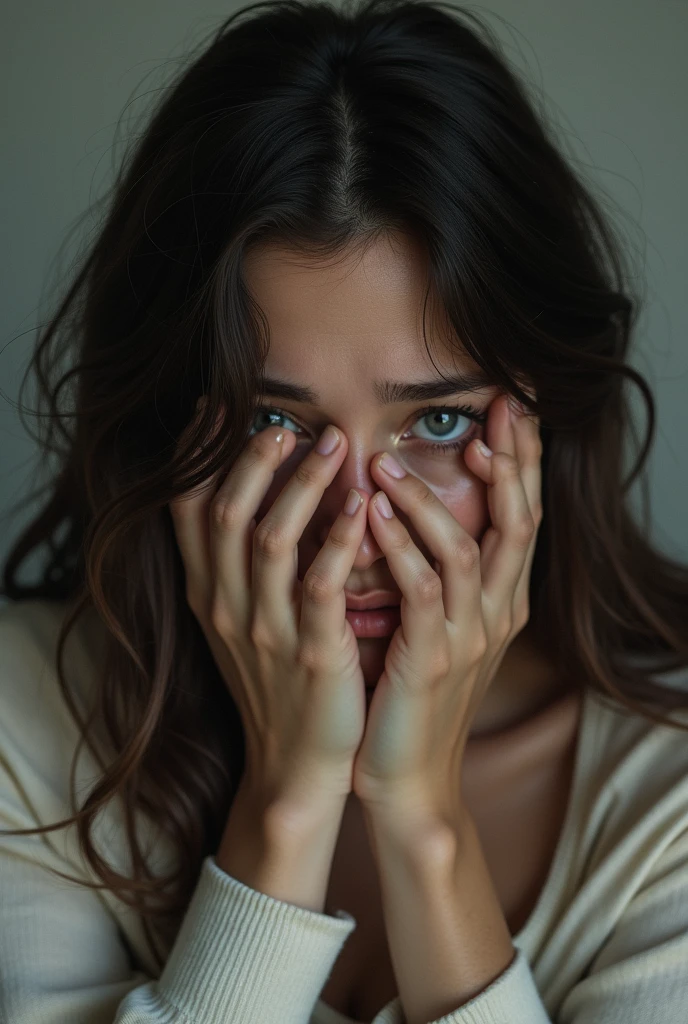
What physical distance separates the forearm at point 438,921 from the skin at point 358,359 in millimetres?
301

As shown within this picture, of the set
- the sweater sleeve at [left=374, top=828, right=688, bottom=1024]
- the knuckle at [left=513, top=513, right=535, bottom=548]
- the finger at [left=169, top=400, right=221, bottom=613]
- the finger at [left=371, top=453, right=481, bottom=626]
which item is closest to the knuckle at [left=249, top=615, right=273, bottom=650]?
the finger at [left=169, top=400, right=221, bottom=613]

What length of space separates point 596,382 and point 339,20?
54cm

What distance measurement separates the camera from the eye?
123 cm

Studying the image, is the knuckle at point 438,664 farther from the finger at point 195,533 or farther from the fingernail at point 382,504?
the finger at point 195,533

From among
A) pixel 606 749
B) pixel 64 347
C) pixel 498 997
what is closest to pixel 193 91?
pixel 64 347

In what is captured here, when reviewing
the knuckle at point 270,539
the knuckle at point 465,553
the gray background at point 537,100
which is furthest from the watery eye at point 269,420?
the gray background at point 537,100

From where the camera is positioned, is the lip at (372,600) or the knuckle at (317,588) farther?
the lip at (372,600)

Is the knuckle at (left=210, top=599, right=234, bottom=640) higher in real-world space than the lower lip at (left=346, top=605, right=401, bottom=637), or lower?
lower

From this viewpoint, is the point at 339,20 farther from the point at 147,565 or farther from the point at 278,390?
the point at 147,565

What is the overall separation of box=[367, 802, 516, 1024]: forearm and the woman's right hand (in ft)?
0.38

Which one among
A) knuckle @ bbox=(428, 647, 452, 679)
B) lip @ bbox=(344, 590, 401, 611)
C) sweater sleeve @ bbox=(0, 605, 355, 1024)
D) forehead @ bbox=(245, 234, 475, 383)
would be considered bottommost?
sweater sleeve @ bbox=(0, 605, 355, 1024)

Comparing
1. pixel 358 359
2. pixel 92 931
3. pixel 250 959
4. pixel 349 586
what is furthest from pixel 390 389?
pixel 92 931

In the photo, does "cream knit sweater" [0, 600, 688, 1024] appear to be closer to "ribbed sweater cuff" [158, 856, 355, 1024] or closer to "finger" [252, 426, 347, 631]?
"ribbed sweater cuff" [158, 856, 355, 1024]

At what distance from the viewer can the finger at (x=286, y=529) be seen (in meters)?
1.16
